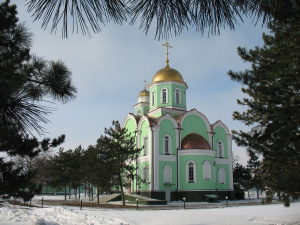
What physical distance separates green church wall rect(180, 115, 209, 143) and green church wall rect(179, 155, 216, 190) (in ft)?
9.71

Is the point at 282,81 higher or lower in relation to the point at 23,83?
higher

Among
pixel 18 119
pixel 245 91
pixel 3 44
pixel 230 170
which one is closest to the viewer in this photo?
pixel 18 119

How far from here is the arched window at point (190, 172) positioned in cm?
2997

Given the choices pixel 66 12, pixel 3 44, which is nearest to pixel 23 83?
pixel 3 44

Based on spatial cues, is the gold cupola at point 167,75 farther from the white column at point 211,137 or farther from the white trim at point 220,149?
the white trim at point 220,149

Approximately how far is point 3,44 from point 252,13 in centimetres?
→ 438

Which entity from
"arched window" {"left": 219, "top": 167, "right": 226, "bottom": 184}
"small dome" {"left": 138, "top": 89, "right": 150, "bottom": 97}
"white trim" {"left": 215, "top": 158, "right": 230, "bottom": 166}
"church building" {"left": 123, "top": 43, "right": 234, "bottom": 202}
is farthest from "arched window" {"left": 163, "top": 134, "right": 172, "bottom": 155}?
"small dome" {"left": 138, "top": 89, "right": 150, "bottom": 97}

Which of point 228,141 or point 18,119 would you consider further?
point 228,141

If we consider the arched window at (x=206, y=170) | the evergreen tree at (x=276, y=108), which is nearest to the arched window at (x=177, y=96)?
the arched window at (x=206, y=170)

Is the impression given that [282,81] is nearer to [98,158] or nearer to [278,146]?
[278,146]

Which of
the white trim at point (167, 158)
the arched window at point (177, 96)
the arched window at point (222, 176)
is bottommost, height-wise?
the arched window at point (222, 176)

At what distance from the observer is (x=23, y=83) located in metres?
4.91

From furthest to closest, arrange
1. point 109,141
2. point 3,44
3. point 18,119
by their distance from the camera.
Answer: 1. point 109,141
2. point 3,44
3. point 18,119

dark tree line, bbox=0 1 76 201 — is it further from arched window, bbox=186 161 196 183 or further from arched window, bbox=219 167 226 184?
arched window, bbox=219 167 226 184
